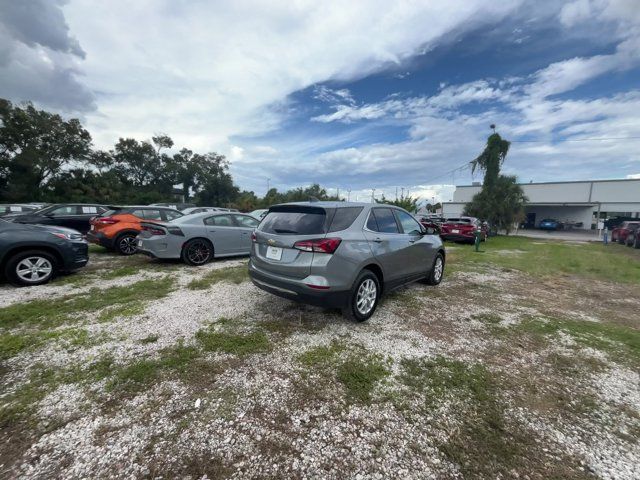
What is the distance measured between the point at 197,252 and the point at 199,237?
1.28 ft

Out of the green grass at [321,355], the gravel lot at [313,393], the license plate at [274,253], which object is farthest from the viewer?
the license plate at [274,253]

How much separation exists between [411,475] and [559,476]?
0.96 m

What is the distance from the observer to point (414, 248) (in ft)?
16.0

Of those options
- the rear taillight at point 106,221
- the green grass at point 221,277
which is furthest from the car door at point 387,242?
the rear taillight at point 106,221

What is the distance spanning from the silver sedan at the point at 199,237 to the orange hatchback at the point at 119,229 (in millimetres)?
1709

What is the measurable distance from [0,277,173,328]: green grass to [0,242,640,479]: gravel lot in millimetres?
59

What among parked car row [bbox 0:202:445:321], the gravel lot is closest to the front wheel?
parked car row [bbox 0:202:445:321]

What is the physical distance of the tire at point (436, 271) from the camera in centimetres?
583

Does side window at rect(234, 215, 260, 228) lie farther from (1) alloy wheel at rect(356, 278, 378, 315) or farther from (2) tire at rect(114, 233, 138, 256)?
(1) alloy wheel at rect(356, 278, 378, 315)

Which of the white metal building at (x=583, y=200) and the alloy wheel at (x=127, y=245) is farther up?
the white metal building at (x=583, y=200)

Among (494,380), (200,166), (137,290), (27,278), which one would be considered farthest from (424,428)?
(200,166)

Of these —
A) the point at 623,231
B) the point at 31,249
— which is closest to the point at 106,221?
the point at 31,249

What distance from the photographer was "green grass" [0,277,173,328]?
377cm

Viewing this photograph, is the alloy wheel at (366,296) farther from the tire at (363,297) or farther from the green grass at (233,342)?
the green grass at (233,342)
